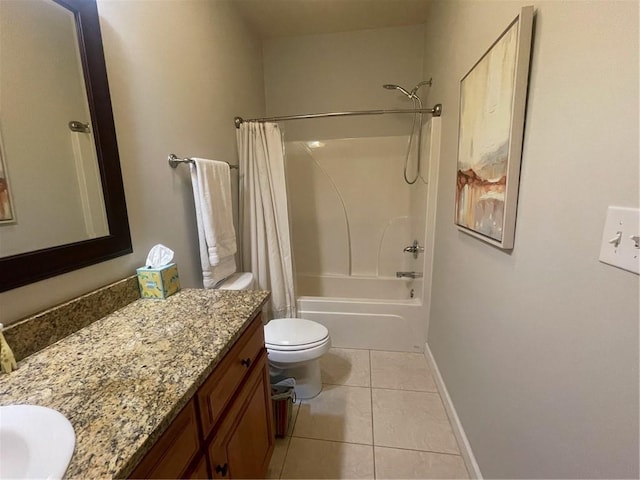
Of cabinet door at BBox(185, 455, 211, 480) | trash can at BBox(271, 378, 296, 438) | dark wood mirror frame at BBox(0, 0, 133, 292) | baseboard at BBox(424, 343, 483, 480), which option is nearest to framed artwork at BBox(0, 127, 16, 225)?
dark wood mirror frame at BBox(0, 0, 133, 292)

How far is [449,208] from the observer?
161 cm

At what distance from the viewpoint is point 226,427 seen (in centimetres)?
83

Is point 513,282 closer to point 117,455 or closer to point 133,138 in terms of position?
point 117,455

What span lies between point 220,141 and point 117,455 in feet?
5.61

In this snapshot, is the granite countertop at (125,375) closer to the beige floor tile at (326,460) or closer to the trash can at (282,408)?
the trash can at (282,408)

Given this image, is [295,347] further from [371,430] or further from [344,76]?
[344,76]

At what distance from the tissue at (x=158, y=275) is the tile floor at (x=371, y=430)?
Answer: 1.00 metres

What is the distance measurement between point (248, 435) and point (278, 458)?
545 mm

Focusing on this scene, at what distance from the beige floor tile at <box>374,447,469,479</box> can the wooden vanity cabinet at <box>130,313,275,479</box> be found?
57 centimetres

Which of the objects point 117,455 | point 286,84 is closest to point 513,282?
point 117,455

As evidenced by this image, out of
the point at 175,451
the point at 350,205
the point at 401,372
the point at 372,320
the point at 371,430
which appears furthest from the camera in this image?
the point at 350,205

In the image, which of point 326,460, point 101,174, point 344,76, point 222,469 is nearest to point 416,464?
point 326,460

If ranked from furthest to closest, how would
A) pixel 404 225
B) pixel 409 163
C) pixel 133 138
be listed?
pixel 404 225 → pixel 409 163 → pixel 133 138

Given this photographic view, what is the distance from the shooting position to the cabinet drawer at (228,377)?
721 mm
